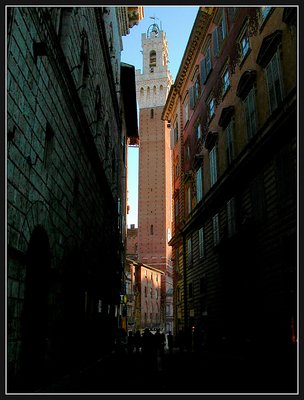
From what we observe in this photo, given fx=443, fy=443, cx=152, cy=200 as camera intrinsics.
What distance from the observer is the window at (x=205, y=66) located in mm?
25164

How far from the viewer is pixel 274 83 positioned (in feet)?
48.5

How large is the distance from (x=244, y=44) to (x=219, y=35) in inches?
195

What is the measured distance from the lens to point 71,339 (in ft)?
44.6

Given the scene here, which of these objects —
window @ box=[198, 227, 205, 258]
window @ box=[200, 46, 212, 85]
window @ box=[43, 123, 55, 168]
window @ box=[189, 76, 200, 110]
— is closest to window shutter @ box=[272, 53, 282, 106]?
window @ box=[43, 123, 55, 168]

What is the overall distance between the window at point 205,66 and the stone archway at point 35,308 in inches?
704

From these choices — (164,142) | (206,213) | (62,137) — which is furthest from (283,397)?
(164,142)

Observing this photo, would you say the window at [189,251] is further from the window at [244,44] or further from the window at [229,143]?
the window at [244,44]

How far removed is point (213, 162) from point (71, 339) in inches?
500

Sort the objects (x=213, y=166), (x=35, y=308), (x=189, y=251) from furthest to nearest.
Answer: (x=189, y=251)
(x=213, y=166)
(x=35, y=308)

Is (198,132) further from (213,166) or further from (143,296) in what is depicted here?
(143,296)

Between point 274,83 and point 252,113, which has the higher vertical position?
point 274,83

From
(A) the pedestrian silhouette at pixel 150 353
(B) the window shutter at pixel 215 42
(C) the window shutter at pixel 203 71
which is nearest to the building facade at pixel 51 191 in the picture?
(A) the pedestrian silhouette at pixel 150 353

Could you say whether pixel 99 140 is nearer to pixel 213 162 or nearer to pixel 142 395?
pixel 213 162

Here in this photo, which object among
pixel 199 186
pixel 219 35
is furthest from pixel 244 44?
pixel 199 186
